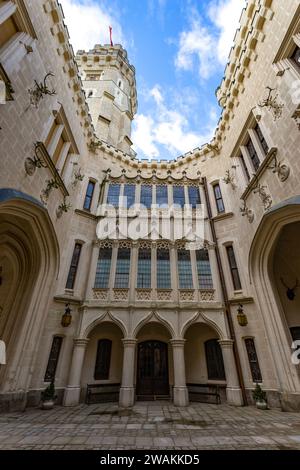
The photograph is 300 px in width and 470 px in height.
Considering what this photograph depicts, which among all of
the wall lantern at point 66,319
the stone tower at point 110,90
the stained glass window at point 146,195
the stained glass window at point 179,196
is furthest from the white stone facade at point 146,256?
Answer: the stone tower at point 110,90

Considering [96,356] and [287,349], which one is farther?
[96,356]

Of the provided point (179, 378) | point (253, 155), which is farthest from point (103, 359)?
point (253, 155)

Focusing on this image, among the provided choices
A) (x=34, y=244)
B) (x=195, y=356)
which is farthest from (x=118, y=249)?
(x=195, y=356)

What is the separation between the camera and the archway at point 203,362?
10789mm

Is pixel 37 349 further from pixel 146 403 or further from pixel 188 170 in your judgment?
pixel 188 170

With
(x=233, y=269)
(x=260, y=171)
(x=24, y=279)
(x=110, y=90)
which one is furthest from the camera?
(x=110, y=90)

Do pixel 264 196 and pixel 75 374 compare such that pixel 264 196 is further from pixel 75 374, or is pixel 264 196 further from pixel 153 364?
pixel 75 374

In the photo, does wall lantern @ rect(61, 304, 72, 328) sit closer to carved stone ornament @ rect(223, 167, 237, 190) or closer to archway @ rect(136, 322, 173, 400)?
archway @ rect(136, 322, 173, 400)

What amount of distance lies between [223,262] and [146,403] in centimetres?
832

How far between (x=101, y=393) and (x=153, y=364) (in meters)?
3.00

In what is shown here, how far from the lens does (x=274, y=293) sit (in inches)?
397

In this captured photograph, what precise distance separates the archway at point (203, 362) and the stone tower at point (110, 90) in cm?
1963

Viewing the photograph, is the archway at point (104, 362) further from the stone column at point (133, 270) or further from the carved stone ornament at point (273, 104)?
the carved stone ornament at point (273, 104)
